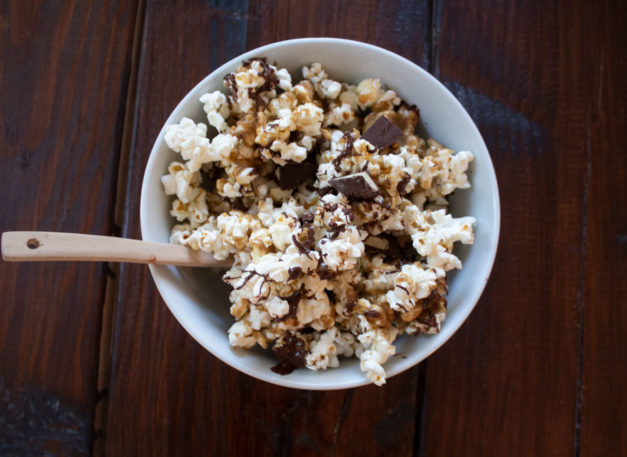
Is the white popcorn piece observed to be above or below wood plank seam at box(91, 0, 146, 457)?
above

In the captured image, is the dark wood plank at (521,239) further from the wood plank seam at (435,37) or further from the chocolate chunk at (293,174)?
the chocolate chunk at (293,174)

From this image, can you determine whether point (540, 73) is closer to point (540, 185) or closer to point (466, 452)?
point (540, 185)

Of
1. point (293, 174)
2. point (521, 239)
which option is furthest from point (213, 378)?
point (521, 239)

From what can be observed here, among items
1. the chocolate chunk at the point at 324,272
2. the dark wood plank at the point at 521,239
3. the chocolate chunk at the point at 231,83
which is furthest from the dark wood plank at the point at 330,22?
the chocolate chunk at the point at 324,272

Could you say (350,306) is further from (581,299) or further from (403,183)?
(581,299)

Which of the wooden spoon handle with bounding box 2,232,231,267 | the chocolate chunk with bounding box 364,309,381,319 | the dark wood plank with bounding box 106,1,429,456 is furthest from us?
the dark wood plank with bounding box 106,1,429,456

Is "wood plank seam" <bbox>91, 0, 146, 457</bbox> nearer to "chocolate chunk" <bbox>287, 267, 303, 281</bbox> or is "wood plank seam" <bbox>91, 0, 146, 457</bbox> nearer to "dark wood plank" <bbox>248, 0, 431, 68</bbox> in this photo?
"dark wood plank" <bbox>248, 0, 431, 68</bbox>

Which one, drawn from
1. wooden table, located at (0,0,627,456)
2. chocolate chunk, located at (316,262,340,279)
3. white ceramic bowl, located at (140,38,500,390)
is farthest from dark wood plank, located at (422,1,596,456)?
chocolate chunk, located at (316,262,340,279)
